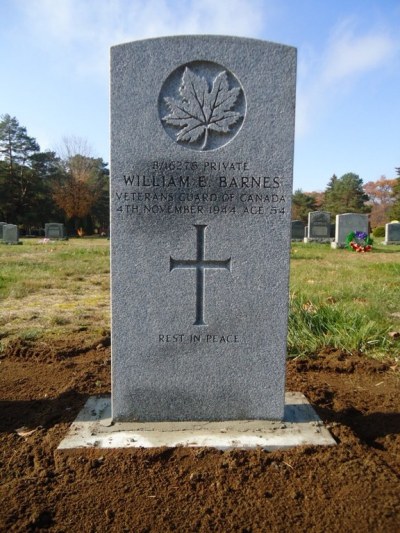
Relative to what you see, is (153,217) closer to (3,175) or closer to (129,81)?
(129,81)

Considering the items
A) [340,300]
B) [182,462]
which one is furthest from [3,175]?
[182,462]

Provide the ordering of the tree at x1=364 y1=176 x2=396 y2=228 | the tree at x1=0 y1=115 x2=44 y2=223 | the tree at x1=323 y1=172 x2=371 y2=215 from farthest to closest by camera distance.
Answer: the tree at x1=364 y1=176 x2=396 y2=228
the tree at x1=323 y1=172 x2=371 y2=215
the tree at x1=0 y1=115 x2=44 y2=223

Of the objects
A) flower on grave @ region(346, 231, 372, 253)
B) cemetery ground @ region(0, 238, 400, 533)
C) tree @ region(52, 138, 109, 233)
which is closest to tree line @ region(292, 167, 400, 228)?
tree @ region(52, 138, 109, 233)

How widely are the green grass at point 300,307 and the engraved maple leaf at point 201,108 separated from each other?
236 centimetres

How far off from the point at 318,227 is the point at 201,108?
876 inches

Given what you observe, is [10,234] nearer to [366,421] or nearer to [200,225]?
[200,225]

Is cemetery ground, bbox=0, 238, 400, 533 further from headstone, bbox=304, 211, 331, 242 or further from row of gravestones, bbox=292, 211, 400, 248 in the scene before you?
headstone, bbox=304, 211, 331, 242

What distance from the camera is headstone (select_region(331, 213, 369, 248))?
65.6 feet

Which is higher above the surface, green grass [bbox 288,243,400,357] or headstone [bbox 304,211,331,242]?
headstone [bbox 304,211,331,242]

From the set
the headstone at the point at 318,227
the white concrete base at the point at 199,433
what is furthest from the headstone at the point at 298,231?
the white concrete base at the point at 199,433

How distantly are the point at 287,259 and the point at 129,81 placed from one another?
1409 mm

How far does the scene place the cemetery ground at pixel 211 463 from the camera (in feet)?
6.47

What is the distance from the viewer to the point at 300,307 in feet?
16.5

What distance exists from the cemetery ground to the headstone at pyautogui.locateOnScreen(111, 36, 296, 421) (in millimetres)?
458
